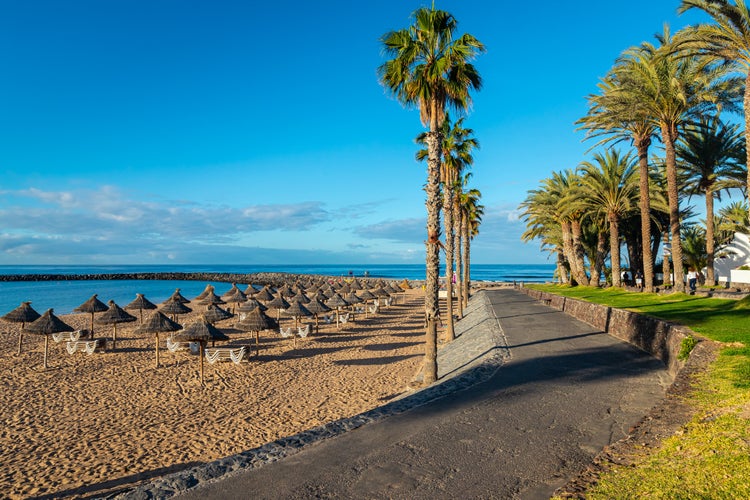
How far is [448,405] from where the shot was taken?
25.7 feet

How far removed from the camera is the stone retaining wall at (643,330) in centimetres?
1034

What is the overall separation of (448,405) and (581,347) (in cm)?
727

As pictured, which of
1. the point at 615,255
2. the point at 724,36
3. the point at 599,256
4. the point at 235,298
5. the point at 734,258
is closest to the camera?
the point at 724,36

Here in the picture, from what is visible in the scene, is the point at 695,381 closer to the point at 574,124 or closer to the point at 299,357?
the point at 299,357

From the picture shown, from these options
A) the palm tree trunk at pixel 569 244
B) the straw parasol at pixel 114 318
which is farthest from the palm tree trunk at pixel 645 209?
the straw parasol at pixel 114 318

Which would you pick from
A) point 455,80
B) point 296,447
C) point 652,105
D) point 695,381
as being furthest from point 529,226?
point 296,447

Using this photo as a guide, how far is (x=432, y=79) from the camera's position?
12.2 metres

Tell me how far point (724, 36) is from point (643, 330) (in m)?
10.6

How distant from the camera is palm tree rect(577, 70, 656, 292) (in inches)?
880

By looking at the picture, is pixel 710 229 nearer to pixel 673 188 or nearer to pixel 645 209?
pixel 645 209

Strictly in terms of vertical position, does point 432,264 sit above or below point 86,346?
above

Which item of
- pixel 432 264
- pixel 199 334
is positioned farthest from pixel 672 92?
pixel 199 334

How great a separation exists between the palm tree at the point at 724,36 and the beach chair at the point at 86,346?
2550 centimetres

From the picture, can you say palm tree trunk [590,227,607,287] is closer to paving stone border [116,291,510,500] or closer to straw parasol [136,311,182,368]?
paving stone border [116,291,510,500]
